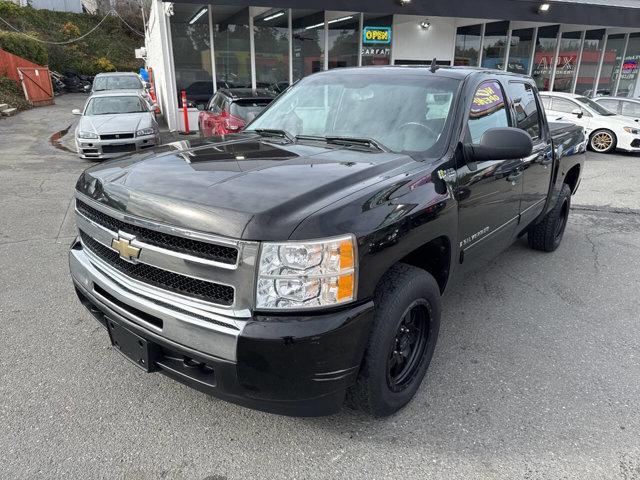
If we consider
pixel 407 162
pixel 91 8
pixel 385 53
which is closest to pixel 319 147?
pixel 407 162

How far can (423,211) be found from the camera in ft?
8.16

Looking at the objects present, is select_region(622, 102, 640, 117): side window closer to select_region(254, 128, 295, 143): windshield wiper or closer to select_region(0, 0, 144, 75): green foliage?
select_region(254, 128, 295, 143): windshield wiper

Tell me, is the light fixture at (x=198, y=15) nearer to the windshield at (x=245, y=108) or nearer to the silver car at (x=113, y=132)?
the silver car at (x=113, y=132)

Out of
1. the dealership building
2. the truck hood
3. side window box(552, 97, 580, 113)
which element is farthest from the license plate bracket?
side window box(552, 97, 580, 113)

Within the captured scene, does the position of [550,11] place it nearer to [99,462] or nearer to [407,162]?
[407,162]

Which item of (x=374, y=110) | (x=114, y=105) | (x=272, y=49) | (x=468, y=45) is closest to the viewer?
(x=374, y=110)

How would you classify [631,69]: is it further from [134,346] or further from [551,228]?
[134,346]

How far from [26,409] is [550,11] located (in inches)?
749

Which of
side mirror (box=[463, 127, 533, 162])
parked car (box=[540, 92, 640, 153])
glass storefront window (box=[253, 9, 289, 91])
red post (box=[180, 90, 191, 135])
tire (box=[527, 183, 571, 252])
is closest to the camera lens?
side mirror (box=[463, 127, 533, 162])

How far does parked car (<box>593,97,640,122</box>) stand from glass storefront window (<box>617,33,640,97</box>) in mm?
11687

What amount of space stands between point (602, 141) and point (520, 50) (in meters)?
8.56

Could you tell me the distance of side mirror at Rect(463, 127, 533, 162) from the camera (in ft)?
9.23

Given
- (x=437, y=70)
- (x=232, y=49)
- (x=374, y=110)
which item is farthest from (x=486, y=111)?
(x=232, y=49)

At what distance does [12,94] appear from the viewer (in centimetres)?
2053
